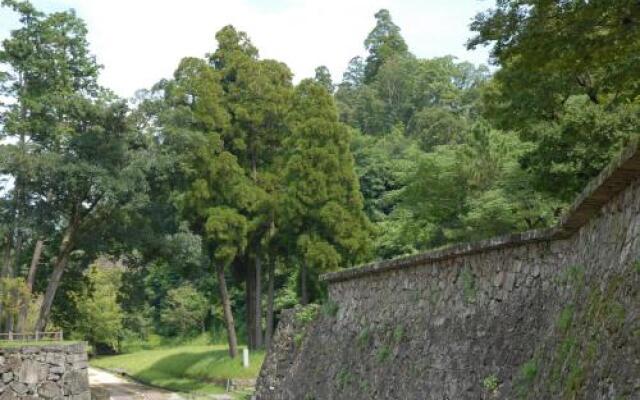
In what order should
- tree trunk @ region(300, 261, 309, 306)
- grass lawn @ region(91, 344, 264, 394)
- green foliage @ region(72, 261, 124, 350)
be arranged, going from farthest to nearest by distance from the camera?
green foliage @ region(72, 261, 124, 350) → grass lawn @ region(91, 344, 264, 394) → tree trunk @ region(300, 261, 309, 306)

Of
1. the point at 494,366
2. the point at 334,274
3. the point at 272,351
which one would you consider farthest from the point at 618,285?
the point at 272,351

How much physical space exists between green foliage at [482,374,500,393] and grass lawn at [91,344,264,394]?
2147 centimetres

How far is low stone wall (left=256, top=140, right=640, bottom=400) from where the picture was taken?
4.84 m

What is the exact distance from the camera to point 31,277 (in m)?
26.6

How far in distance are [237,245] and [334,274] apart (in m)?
16.2

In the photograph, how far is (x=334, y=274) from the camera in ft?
43.7

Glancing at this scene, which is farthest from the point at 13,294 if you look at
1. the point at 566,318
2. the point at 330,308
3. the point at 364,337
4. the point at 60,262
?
the point at 566,318

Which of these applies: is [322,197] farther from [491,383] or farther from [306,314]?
[491,383]

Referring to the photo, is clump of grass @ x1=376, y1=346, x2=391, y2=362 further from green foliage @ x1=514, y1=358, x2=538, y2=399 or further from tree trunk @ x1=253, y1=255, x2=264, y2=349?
tree trunk @ x1=253, y1=255, x2=264, y2=349

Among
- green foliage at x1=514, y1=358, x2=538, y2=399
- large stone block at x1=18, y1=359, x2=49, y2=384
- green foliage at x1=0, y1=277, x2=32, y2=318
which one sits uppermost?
green foliage at x1=0, y1=277, x2=32, y2=318

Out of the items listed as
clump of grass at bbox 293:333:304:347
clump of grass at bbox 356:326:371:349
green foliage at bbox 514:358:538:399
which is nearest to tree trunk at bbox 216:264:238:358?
clump of grass at bbox 293:333:304:347

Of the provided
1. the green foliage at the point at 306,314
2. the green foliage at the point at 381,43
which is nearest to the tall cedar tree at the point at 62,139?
the green foliage at the point at 306,314

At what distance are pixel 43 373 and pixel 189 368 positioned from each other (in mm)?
12116

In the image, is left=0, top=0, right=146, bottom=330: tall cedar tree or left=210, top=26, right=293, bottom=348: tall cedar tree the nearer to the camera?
left=0, top=0, right=146, bottom=330: tall cedar tree
